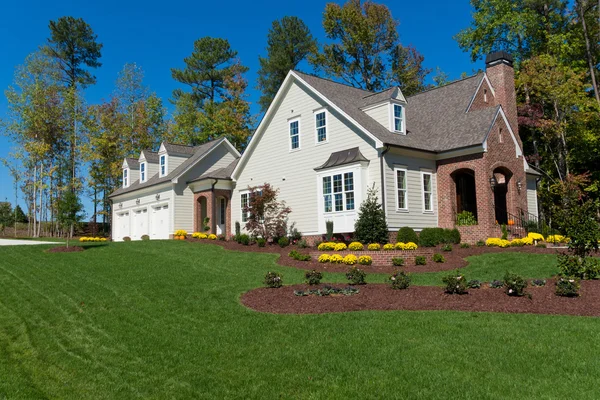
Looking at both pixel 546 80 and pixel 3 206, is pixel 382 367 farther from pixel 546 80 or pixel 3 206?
pixel 3 206

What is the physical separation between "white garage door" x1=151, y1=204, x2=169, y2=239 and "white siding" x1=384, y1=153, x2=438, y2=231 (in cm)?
1462

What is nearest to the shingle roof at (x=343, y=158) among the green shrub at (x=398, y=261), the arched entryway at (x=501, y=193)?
the green shrub at (x=398, y=261)

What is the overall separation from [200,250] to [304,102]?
27.7 feet

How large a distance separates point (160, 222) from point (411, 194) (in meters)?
16.0

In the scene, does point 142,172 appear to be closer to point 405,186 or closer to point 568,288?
point 405,186

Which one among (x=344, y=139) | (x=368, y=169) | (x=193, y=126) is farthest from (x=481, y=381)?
(x=193, y=126)

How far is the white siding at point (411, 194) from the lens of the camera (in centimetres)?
1945

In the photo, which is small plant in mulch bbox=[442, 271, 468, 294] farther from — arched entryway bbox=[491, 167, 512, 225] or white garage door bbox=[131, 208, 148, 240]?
white garage door bbox=[131, 208, 148, 240]

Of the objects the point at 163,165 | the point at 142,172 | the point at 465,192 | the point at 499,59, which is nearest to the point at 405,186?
the point at 465,192

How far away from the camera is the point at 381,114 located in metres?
21.5

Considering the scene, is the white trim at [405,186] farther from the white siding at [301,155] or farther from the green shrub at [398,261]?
the green shrub at [398,261]

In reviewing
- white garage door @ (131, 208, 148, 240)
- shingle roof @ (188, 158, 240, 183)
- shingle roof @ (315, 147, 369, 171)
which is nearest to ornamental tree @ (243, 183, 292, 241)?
shingle roof @ (315, 147, 369, 171)

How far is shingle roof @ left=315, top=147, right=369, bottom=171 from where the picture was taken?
19.8 meters

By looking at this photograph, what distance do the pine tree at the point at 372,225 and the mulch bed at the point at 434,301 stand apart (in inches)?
297
